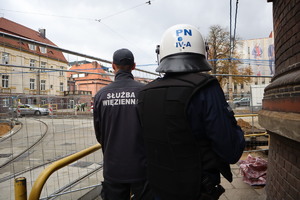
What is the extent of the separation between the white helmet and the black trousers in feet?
3.72

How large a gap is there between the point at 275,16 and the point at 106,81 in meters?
2.62

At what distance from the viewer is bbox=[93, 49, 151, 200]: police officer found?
75.3 inches

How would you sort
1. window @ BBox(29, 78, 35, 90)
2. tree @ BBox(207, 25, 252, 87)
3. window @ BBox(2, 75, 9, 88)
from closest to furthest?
window @ BBox(2, 75, 9, 88), window @ BBox(29, 78, 35, 90), tree @ BBox(207, 25, 252, 87)

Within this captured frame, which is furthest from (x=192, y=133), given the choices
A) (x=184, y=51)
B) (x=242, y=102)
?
(x=242, y=102)

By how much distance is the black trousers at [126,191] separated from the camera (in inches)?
75.7

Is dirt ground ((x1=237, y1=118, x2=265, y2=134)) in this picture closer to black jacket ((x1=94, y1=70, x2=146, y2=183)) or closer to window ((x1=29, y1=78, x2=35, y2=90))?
black jacket ((x1=94, y1=70, x2=146, y2=183))

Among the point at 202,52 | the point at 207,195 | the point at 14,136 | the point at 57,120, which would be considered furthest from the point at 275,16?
the point at 14,136

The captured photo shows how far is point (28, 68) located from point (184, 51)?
208 cm

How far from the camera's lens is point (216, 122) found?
126 centimetres

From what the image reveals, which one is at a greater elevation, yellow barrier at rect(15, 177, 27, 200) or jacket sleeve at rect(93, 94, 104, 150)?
jacket sleeve at rect(93, 94, 104, 150)

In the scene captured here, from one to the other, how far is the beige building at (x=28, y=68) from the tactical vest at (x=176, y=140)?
5.74 feet

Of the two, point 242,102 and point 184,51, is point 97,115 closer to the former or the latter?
point 184,51

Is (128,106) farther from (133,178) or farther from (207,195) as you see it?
(207,195)

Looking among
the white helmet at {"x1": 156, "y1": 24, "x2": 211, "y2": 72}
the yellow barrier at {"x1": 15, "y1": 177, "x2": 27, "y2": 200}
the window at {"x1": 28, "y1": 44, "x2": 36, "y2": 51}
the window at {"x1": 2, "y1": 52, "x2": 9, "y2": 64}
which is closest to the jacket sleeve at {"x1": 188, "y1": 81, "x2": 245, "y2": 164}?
the white helmet at {"x1": 156, "y1": 24, "x2": 211, "y2": 72}
